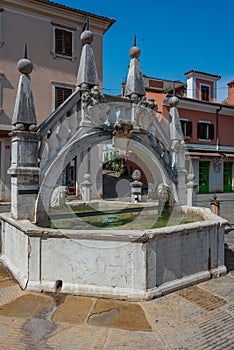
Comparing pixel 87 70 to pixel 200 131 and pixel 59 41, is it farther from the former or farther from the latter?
pixel 200 131

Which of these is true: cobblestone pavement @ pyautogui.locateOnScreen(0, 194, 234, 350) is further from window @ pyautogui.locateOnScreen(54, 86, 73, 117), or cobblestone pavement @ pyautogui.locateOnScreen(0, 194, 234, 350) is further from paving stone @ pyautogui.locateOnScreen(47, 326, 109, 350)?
window @ pyautogui.locateOnScreen(54, 86, 73, 117)

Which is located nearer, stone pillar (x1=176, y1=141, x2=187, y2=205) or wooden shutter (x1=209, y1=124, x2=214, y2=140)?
stone pillar (x1=176, y1=141, x2=187, y2=205)

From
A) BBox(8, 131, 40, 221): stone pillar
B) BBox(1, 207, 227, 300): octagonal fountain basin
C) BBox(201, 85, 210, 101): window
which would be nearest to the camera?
BBox(1, 207, 227, 300): octagonal fountain basin

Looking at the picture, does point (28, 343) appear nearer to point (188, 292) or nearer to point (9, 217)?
point (188, 292)

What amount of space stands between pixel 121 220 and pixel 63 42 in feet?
45.6

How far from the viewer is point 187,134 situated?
23.1m

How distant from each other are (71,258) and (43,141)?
2226 mm

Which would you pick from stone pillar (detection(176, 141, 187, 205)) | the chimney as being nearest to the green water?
stone pillar (detection(176, 141, 187, 205))

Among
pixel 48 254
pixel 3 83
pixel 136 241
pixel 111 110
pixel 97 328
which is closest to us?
pixel 97 328

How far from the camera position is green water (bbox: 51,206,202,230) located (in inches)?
234

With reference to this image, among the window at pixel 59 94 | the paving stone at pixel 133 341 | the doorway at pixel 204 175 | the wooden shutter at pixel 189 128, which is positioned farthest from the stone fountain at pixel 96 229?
the doorway at pixel 204 175

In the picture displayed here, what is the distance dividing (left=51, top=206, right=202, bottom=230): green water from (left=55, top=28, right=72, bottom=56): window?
1260 centimetres

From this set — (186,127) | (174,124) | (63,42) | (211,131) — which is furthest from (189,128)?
(174,124)

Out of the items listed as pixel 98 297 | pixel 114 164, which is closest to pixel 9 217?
pixel 98 297
